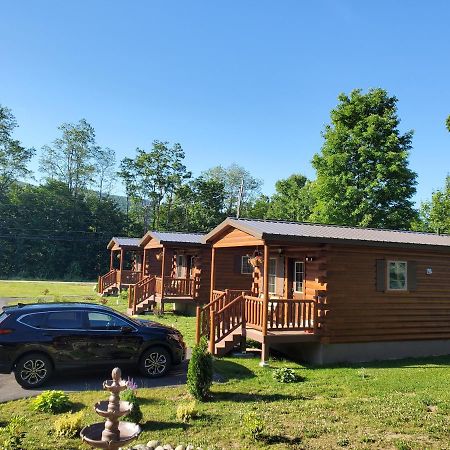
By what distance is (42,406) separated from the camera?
7.55 m

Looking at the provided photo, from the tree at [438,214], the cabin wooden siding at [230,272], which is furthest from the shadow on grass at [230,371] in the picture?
the tree at [438,214]

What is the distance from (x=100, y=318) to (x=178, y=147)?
4845cm

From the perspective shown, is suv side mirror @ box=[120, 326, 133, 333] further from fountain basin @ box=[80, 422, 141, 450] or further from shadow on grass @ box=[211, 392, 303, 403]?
fountain basin @ box=[80, 422, 141, 450]

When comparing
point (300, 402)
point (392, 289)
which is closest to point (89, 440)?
point (300, 402)

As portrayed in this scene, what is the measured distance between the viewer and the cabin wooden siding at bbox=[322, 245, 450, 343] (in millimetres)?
12047

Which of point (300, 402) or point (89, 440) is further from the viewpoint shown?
point (300, 402)

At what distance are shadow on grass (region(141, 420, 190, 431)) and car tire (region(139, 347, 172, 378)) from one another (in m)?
2.92

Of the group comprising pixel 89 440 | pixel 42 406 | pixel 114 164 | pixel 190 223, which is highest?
pixel 114 164

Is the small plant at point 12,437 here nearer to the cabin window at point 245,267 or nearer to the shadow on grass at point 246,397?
the shadow on grass at point 246,397

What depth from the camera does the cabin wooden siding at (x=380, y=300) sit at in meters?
12.0

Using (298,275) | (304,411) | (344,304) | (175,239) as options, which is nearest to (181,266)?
(175,239)

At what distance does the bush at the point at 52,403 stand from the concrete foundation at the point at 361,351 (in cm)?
677

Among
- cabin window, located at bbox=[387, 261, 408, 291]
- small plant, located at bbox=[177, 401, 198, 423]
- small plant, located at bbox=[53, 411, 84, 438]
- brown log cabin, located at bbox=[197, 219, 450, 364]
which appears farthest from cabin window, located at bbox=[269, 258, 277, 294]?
small plant, located at bbox=[53, 411, 84, 438]

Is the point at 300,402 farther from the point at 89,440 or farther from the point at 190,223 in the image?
the point at 190,223
